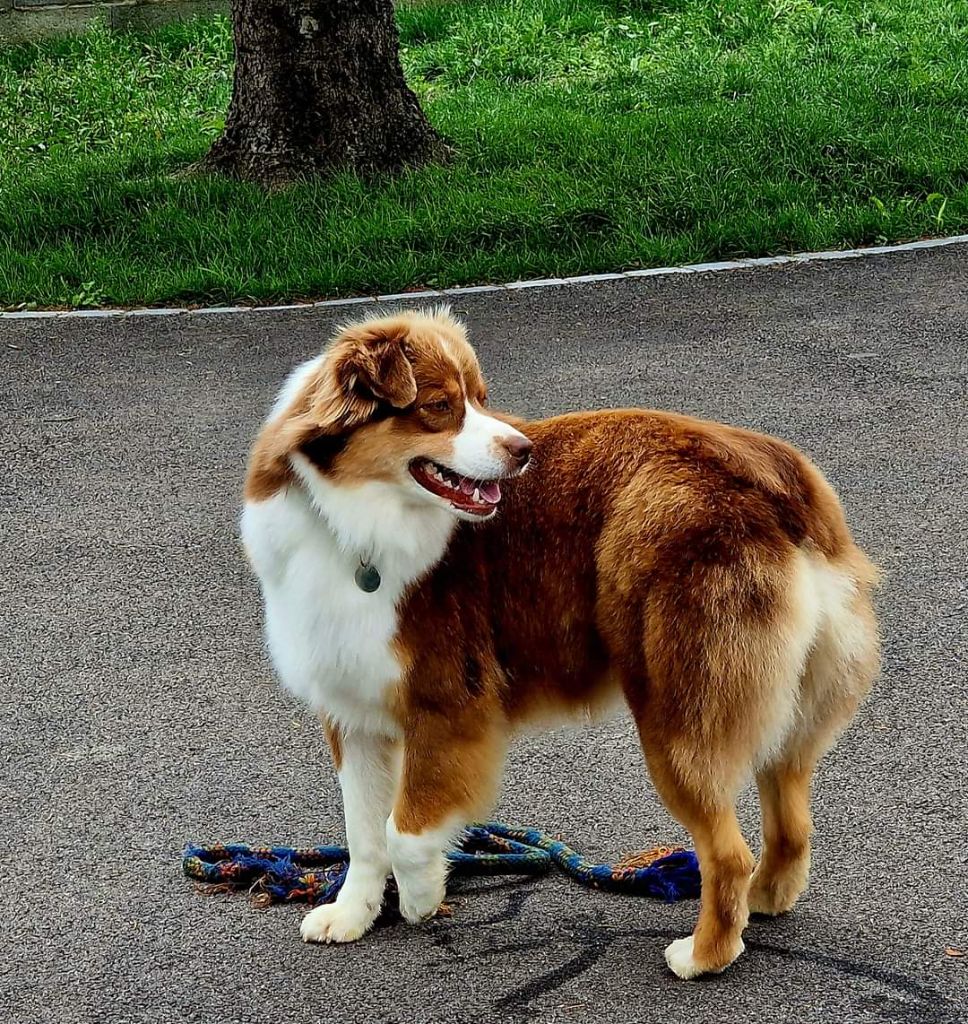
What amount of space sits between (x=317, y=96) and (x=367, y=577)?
24.8 feet

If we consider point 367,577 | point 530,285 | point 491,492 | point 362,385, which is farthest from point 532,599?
point 530,285

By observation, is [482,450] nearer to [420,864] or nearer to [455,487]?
[455,487]

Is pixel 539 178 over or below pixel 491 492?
below

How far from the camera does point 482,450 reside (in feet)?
10.7

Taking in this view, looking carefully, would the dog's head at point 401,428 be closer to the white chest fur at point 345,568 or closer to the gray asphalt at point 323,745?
the white chest fur at point 345,568

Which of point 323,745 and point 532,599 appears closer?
point 532,599

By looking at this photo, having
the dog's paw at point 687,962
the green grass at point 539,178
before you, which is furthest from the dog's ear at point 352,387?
the green grass at point 539,178

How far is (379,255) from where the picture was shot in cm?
928

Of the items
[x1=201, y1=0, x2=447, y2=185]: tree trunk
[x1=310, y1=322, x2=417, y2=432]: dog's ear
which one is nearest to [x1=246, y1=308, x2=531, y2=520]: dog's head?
[x1=310, y1=322, x2=417, y2=432]: dog's ear

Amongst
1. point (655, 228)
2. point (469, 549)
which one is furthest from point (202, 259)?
point (469, 549)

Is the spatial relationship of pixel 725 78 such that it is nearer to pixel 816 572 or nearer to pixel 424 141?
pixel 424 141

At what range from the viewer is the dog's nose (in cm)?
327

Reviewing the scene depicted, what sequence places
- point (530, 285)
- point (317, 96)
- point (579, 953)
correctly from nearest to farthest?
1. point (579, 953)
2. point (530, 285)
3. point (317, 96)

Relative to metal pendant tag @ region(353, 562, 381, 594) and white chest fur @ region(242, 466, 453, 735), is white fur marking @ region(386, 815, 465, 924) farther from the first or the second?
metal pendant tag @ region(353, 562, 381, 594)
